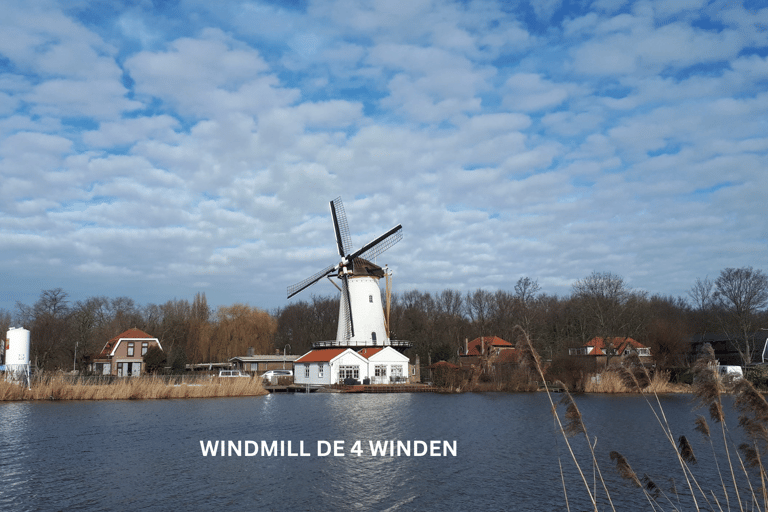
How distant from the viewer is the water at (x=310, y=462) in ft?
44.4

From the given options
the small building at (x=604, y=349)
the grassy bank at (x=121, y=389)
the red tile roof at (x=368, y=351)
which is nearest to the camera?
the grassy bank at (x=121, y=389)

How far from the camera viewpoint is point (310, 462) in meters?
17.8

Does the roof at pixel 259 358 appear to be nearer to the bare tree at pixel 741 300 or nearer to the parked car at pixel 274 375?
the parked car at pixel 274 375

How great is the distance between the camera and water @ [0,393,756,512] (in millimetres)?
13539

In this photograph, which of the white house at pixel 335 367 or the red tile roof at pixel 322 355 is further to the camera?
the red tile roof at pixel 322 355

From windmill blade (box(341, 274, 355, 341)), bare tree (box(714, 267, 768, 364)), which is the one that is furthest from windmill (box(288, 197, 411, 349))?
bare tree (box(714, 267, 768, 364))

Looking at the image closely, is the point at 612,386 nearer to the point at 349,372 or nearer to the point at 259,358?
the point at 349,372

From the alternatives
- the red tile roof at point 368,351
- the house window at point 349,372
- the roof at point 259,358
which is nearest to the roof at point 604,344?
the red tile roof at point 368,351

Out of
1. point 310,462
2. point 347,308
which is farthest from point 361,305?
point 310,462

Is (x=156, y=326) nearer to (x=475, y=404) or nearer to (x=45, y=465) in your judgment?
(x=475, y=404)

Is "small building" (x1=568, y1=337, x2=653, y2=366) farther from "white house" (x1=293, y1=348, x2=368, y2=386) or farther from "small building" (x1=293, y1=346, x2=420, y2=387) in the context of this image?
"white house" (x1=293, y1=348, x2=368, y2=386)

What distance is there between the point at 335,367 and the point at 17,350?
24464 mm

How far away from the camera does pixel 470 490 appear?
14555 millimetres

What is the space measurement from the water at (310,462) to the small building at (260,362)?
1330 inches
